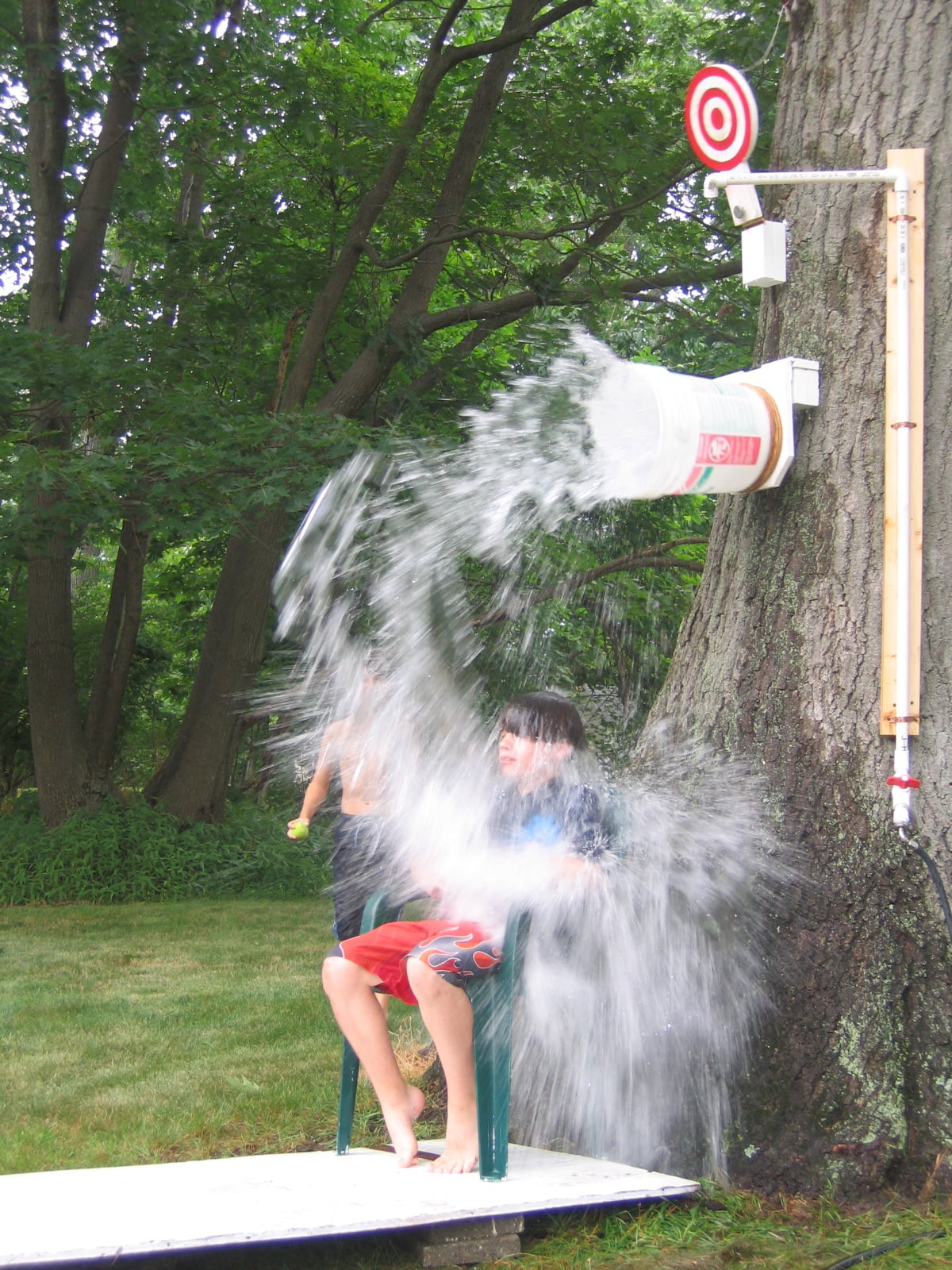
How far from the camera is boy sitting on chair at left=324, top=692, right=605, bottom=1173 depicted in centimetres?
315

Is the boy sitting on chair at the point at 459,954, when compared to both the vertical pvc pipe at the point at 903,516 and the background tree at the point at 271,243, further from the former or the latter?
the background tree at the point at 271,243

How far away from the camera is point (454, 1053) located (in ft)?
10.5

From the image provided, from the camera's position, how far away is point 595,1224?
314cm

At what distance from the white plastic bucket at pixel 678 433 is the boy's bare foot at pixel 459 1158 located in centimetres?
172

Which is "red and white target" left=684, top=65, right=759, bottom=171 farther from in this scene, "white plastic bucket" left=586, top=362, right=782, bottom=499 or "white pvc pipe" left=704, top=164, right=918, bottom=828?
"white plastic bucket" left=586, top=362, right=782, bottom=499

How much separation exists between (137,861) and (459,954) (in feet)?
30.2

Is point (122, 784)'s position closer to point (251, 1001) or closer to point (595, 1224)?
point (251, 1001)

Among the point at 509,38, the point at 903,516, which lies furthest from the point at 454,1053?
the point at 509,38

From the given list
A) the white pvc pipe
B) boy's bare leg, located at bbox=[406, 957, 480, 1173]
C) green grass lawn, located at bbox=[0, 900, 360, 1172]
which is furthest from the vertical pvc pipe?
green grass lawn, located at bbox=[0, 900, 360, 1172]

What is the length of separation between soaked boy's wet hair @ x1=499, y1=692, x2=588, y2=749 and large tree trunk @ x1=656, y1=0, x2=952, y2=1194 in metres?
0.43

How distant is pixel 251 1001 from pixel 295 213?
8435 mm

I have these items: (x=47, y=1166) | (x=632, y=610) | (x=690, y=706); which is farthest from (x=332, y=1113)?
(x=632, y=610)

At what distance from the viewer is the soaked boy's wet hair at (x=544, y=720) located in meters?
3.46

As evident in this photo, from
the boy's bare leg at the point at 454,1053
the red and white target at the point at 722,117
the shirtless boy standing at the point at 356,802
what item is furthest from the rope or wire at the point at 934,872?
the red and white target at the point at 722,117
